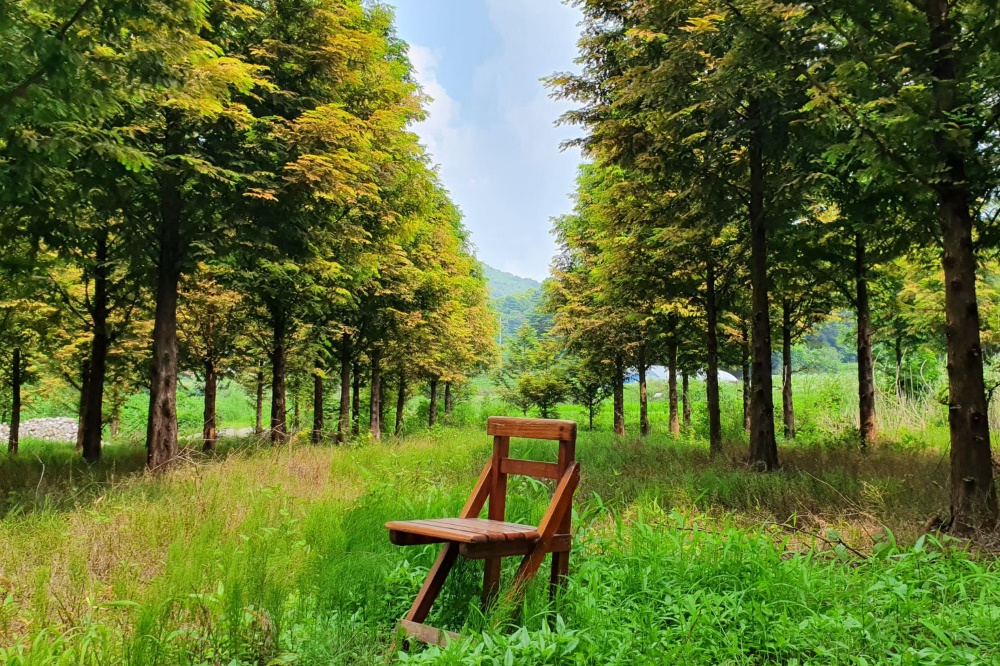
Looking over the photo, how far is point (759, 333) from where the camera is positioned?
8805mm

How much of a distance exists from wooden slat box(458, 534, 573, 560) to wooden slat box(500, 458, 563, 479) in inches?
14.1

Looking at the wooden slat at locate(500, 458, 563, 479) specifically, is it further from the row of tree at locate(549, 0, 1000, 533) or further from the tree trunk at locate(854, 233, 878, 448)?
the tree trunk at locate(854, 233, 878, 448)

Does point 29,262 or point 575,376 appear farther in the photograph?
point 575,376

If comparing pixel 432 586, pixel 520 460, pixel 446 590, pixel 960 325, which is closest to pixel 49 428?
pixel 446 590

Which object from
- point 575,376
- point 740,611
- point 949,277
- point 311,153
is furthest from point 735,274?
point 575,376

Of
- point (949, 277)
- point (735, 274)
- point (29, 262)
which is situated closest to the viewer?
point (949, 277)

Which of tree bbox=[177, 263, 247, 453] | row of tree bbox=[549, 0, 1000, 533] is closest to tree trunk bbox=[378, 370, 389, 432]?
tree bbox=[177, 263, 247, 453]

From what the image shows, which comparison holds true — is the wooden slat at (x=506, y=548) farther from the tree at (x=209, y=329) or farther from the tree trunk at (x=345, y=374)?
the tree trunk at (x=345, y=374)

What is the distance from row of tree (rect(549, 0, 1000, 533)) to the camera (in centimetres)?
498

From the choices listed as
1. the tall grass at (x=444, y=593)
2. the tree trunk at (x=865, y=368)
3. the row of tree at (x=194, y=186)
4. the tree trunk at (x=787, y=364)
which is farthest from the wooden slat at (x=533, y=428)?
the tree trunk at (x=787, y=364)

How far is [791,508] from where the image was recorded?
6031 millimetres

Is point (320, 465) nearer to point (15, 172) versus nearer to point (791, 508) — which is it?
point (15, 172)

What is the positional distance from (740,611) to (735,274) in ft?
29.5

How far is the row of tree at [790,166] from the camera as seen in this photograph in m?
4.98
